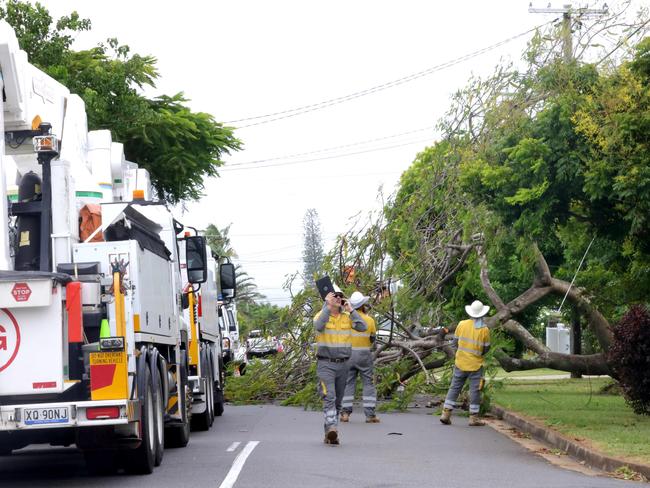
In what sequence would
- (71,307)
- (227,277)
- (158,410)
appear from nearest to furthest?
(71,307) < (158,410) < (227,277)

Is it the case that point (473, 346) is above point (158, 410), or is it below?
above

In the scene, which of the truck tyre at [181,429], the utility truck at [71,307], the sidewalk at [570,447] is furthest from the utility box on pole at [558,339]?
the utility truck at [71,307]

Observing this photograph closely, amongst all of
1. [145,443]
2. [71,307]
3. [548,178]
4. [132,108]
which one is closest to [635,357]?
[548,178]

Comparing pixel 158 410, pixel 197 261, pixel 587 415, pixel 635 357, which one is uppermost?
pixel 197 261

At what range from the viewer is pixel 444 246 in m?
22.6

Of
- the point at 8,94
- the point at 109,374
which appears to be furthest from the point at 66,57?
the point at 109,374

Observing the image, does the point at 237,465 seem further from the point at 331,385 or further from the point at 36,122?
the point at 36,122

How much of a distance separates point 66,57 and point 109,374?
18683 millimetres

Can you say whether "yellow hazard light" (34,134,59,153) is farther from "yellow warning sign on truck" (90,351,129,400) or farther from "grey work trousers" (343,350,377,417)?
"grey work trousers" (343,350,377,417)

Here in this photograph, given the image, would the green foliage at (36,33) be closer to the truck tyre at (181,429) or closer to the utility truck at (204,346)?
the utility truck at (204,346)

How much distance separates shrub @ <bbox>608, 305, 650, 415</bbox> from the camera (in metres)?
15.9

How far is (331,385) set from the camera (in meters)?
14.5

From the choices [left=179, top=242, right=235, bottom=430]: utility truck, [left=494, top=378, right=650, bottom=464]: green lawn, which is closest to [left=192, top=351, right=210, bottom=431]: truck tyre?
Result: [left=179, top=242, right=235, bottom=430]: utility truck

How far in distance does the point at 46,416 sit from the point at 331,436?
5.22 metres
